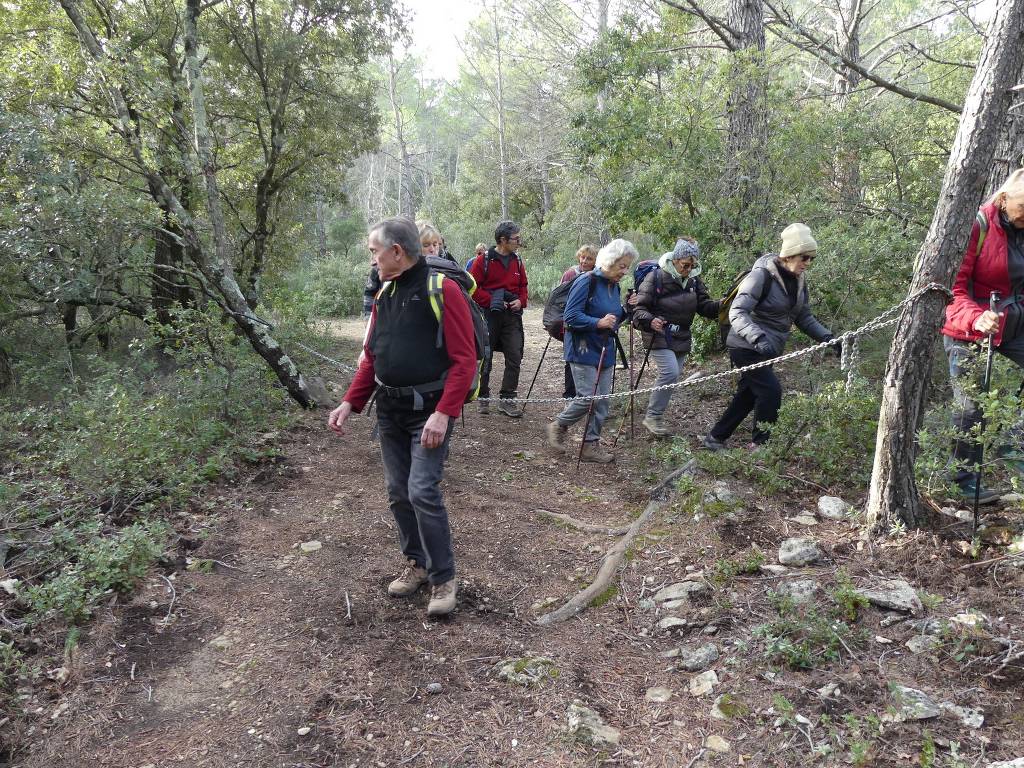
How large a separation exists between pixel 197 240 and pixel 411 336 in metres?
4.83

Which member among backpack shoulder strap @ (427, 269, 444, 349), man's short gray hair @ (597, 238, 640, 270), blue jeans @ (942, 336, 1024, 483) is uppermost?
man's short gray hair @ (597, 238, 640, 270)

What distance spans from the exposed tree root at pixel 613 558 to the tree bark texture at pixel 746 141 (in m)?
4.05

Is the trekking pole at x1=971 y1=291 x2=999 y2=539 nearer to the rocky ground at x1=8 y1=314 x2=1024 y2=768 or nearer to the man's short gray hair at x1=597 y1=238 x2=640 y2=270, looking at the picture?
the rocky ground at x1=8 y1=314 x2=1024 y2=768

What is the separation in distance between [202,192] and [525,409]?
6.17 m

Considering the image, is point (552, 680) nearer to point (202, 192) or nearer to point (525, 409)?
point (525, 409)

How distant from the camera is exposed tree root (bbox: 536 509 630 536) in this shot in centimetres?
460

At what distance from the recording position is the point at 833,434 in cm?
466

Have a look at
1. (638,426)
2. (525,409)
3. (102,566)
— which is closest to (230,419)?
(102,566)

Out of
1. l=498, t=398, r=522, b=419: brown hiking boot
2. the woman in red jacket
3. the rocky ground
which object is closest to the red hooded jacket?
the woman in red jacket

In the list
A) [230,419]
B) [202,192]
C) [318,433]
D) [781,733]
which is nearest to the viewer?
[781,733]

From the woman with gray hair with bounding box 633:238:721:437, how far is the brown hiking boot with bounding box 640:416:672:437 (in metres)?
0.56

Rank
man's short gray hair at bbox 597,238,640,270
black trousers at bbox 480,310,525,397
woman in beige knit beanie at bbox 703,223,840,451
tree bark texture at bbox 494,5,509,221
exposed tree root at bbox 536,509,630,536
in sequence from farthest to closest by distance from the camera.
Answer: tree bark texture at bbox 494,5,509,221 → black trousers at bbox 480,310,525,397 → man's short gray hair at bbox 597,238,640,270 → woman in beige knit beanie at bbox 703,223,840,451 → exposed tree root at bbox 536,509,630,536

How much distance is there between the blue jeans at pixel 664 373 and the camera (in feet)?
20.4

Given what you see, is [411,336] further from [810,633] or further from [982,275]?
[982,275]
